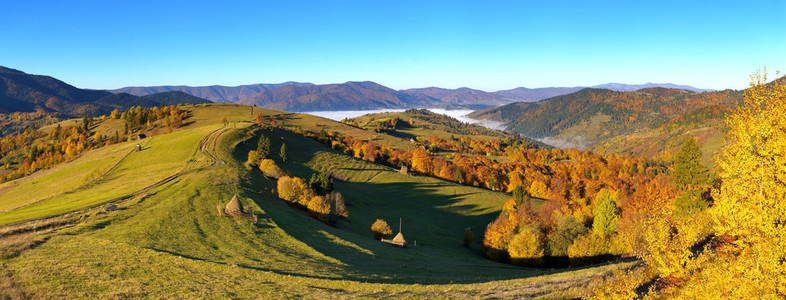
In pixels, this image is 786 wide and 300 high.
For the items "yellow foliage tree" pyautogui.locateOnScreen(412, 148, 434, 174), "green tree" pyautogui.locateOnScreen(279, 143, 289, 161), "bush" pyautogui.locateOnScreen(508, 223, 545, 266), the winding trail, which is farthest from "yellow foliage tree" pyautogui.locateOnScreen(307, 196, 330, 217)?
"yellow foliage tree" pyautogui.locateOnScreen(412, 148, 434, 174)

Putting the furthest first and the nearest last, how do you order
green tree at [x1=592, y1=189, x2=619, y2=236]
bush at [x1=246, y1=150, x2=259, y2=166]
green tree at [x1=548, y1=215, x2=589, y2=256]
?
1. bush at [x1=246, y1=150, x2=259, y2=166]
2. green tree at [x1=592, y1=189, x2=619, y2=236]
3. green tree at [x1=548, y1=215, x2=589, y2=256]

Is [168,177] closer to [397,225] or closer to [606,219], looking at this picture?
[397,225]

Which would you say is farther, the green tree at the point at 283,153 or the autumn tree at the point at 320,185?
the green tree at the point at 283,153

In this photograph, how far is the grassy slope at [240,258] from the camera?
28.0 metres

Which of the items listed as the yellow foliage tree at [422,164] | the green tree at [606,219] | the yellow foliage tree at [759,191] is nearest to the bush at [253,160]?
the yellow foliage tree at [422,164]

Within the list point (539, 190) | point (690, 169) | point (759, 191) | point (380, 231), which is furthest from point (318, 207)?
point (539, 190)

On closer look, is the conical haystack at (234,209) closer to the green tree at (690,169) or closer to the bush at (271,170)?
the bush at (271,170)

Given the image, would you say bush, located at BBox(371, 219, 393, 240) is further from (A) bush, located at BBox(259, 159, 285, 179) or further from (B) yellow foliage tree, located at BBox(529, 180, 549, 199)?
(B) yellow foliage tree, located at BBox(529, 180, 549, 199)

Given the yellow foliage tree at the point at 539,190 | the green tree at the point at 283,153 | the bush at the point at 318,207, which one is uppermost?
the green tree at the point at 283,153

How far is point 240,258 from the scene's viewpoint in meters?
39.3

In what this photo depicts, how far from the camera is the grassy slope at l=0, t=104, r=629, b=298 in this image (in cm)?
2797

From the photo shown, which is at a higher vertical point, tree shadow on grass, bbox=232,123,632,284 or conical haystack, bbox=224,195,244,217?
conical haystack, bbox=224,195,244,217

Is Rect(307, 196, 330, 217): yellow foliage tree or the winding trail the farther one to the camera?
Rect(307, 196, 330, 217): yellow foliage tree

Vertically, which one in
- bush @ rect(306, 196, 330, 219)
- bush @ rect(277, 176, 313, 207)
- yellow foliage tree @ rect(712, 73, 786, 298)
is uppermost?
yellow foliage tree @ rect(712, 73, 786, 298)
